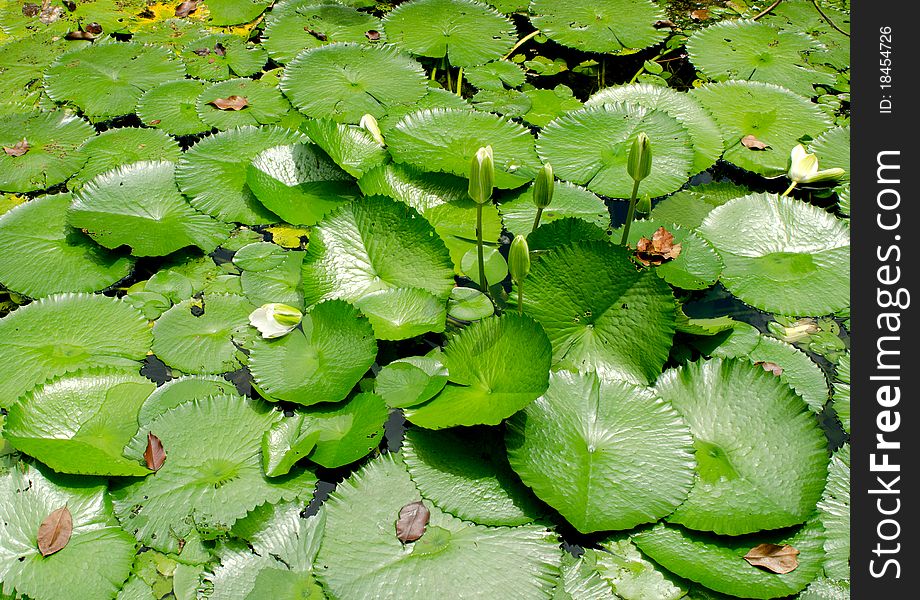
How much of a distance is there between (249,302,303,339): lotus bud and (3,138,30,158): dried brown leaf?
179 centimetres

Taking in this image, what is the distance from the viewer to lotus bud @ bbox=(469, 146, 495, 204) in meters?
2.29

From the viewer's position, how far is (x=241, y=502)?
214 cm

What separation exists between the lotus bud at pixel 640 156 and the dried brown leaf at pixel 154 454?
5.64 ft

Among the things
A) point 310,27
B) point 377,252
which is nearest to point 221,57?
point 310,27

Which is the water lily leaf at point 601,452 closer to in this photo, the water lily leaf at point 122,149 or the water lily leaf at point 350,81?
the water lily leaf at point 350,81

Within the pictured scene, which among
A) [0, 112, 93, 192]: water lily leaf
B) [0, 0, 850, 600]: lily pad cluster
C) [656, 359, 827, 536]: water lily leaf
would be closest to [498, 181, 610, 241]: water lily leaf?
[0, 0, 850, 600]: lily pad cluster

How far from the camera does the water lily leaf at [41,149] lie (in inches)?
132

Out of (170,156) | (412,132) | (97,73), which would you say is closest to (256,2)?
(97,73)

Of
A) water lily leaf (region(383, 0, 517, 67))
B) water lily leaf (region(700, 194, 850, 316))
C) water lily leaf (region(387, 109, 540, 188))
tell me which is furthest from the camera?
water lily leaf (region(383, 0, 517, 67))

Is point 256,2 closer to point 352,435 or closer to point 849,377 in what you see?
point 352,435

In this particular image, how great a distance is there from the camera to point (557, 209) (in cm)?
312

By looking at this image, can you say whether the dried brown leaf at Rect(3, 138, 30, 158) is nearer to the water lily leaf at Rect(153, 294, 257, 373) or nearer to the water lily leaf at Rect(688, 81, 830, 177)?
the water lily leaf at Rect(153, 294, 257, 373)

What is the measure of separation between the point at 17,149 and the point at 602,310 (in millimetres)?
2933
